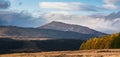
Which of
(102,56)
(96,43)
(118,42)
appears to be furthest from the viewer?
(96,43)

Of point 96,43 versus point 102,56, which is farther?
point 96,43

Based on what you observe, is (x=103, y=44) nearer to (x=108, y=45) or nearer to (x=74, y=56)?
(x=108, y=45)

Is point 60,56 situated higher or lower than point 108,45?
higher

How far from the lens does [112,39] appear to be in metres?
152

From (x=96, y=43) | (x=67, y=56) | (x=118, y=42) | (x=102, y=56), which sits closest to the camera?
(x=102, y=56)

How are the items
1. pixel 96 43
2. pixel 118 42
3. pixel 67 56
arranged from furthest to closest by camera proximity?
pixel 96 43
pixel 118 42
pixel 67 56

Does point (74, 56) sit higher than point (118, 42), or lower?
higher

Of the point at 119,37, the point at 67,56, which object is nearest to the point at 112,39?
the point at 119,37

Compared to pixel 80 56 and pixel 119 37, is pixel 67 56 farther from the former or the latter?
pixel 119 37

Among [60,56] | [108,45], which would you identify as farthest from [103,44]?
[60,56]

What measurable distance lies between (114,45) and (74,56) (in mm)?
84069

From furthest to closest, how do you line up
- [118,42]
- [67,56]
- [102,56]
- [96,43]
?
[96,43]
[118,42]
[67,56]
[102,56]

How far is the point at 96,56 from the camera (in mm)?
64188

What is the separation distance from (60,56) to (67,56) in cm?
146
